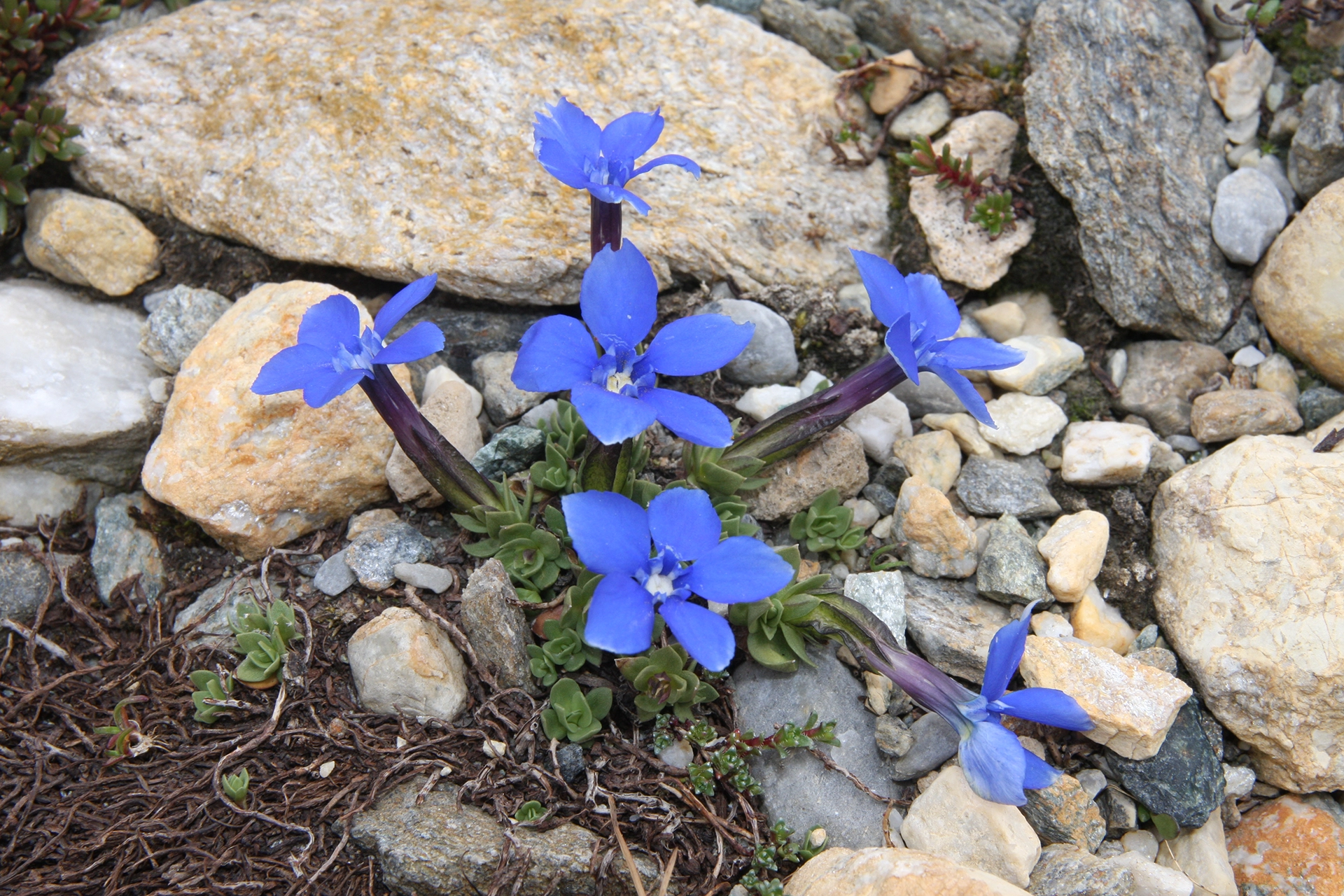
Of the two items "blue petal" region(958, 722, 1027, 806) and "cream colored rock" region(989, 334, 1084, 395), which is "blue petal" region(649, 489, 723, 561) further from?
"cream colored rock" region(989, 334, 1084, 395)

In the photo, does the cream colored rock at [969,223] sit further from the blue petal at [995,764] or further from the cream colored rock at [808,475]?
the blue petal at [995,764]

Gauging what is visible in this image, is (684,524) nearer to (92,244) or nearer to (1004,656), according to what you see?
(1004,656)

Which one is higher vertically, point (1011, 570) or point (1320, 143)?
point (1320, 143)

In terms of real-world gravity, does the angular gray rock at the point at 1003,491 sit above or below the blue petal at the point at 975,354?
below

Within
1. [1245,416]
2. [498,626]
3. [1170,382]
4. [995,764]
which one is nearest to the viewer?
[995,764]

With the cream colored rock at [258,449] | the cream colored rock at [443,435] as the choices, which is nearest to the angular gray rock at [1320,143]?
the cream colored rock at [443,435]

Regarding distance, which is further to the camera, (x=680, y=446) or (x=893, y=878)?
(x=680, y=446)

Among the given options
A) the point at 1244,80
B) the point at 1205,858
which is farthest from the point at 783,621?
the point at 1244,80
